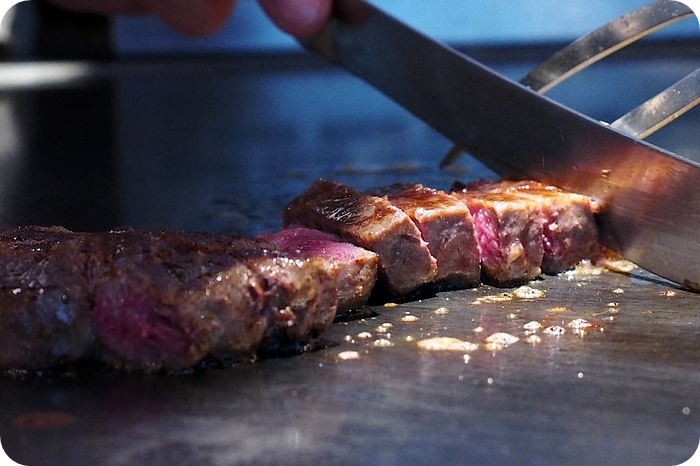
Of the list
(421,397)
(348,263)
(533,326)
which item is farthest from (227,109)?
(421,397)

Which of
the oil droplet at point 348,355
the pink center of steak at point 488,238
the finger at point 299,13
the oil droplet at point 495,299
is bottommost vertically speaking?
the oil droplet at point 495,299

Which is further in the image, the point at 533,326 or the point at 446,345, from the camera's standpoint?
the point at 533,326

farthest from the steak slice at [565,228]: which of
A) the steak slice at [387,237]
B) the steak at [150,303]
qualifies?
the steak at [150,303]

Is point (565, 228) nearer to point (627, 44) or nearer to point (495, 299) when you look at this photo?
point (495, 299)

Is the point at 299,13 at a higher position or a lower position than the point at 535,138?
higher

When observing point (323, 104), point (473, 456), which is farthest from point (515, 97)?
point (323, 104)

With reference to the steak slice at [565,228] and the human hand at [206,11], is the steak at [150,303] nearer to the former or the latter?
the steak slice at [565,228]
